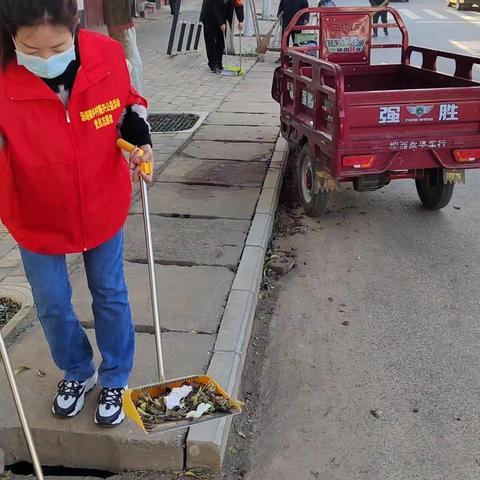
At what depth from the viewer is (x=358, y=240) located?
575 centimetres

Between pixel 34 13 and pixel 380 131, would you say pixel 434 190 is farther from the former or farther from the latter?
pixel 34 13

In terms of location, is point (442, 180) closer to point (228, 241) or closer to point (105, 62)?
point (228, 241)

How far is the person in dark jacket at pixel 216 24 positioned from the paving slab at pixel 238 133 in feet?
14.9

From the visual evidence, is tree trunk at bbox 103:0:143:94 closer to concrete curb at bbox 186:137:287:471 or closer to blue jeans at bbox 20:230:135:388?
concrete curb at bbox 186:137:287:471

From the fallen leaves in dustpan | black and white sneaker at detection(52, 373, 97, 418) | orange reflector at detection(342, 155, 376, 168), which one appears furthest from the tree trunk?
the fallen leaves in dustpan

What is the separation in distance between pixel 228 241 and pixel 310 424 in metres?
2.09

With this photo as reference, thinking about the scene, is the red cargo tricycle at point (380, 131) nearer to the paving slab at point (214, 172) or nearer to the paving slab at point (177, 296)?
the paving slab at point (214, 172)

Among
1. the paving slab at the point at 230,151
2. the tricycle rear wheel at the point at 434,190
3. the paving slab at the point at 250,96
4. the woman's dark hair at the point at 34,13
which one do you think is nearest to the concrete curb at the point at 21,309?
the woman's dark hair at the point at 34,13

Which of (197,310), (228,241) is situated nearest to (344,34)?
(228,241)

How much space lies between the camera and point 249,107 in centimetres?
1014

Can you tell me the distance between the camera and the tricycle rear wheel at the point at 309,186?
19.6ft

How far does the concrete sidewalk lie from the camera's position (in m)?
2.98

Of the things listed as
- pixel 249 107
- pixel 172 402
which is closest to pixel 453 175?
pixel 172 402

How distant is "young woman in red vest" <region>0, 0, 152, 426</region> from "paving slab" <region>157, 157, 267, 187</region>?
3755 millimetres
